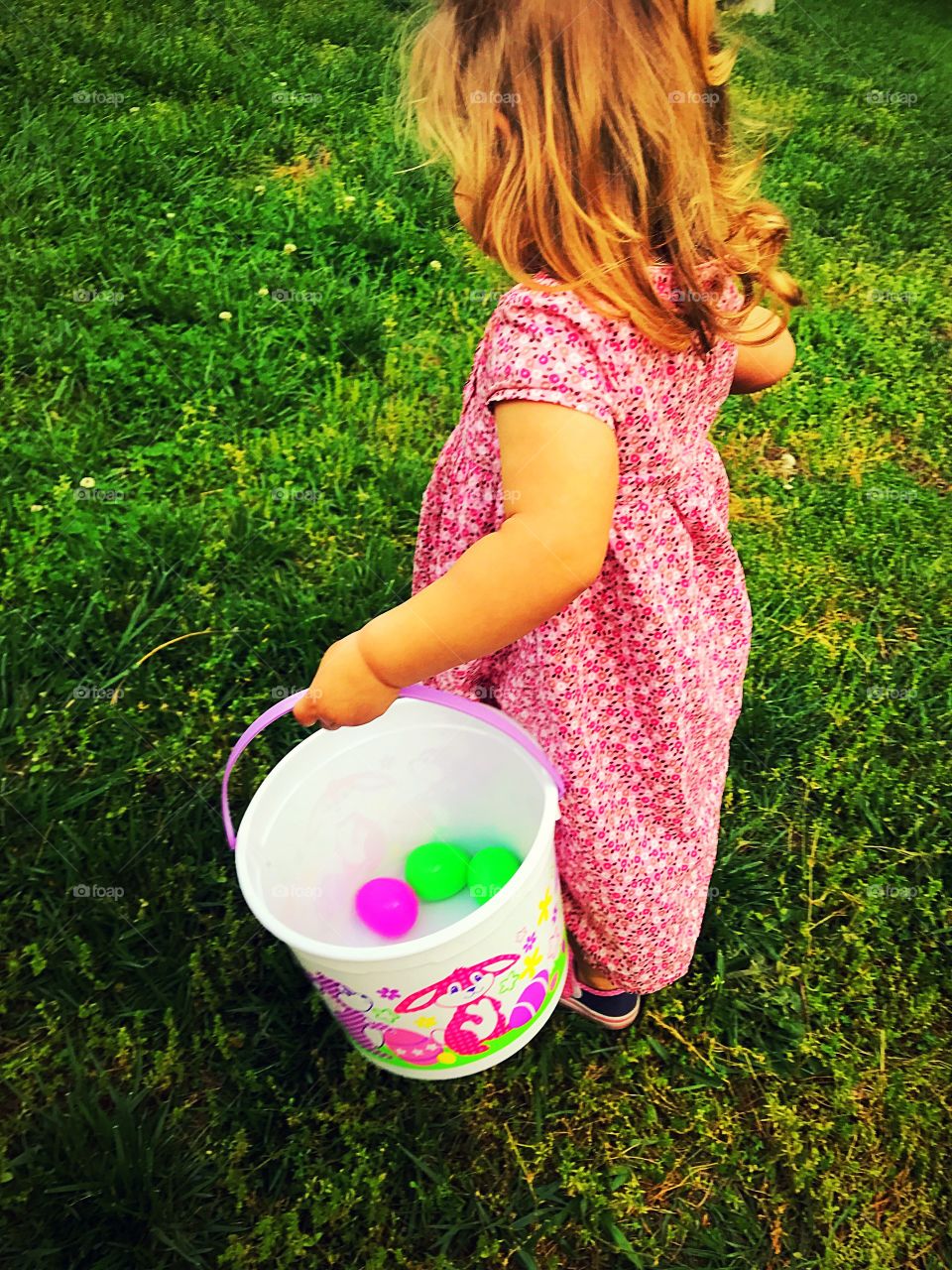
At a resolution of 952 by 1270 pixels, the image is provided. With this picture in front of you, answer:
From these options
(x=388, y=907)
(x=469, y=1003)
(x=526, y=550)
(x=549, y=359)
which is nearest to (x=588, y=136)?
(x=549, y=359)

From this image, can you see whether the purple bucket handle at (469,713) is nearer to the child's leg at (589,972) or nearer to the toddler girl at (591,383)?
the toddler girl at (591,383)

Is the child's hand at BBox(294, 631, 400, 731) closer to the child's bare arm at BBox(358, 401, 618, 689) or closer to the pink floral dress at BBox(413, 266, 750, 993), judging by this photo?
the child's bare arm at BBox(358, 401, 618, 689)

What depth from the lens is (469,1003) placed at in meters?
1.26

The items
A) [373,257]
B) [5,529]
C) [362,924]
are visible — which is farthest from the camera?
[373,257]

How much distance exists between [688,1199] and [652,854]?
21.2 inches

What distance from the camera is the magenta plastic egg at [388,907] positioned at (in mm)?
1580

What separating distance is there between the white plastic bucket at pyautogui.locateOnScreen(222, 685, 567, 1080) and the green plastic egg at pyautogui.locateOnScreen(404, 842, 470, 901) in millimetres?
37

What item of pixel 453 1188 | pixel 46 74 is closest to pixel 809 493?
pixel 453 1188

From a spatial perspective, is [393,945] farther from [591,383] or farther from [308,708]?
[591,383]

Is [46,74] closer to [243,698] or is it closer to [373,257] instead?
[373,257]

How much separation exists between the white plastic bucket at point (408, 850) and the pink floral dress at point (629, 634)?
6 cm

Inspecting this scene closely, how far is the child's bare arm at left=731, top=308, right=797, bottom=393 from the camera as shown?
4.21 ft

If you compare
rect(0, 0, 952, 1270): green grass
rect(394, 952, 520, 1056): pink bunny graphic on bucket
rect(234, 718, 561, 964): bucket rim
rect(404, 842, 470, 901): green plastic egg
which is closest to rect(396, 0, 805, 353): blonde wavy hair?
rect(234, 718, 561, 964): bucket rim

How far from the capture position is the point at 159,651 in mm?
1892
